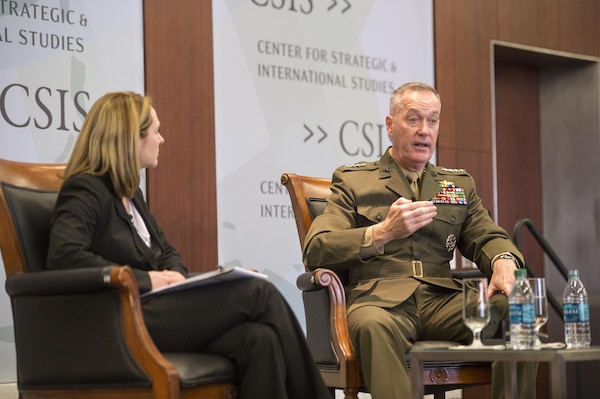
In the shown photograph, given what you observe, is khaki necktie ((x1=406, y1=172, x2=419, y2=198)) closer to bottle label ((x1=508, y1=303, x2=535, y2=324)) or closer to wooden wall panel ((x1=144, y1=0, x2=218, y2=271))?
bottle label ((x1=508, y1=303, x2=535, y2=324))

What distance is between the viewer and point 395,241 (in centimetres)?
372

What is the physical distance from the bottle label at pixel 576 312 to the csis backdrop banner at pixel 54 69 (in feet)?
8.23

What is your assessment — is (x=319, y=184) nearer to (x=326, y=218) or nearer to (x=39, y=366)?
(x=326, y=218)

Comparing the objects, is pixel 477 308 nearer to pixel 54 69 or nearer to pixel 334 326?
pixel 334 326

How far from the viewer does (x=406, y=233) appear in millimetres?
3480

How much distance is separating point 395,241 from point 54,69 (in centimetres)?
194

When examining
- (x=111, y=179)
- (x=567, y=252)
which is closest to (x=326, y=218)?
(x=111, y=179)

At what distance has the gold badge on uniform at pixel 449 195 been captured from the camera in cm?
388

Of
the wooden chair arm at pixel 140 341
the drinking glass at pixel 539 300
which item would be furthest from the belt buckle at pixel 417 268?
the wooden chair arm at pixel 140 341

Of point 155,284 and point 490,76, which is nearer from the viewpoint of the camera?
point 155,284

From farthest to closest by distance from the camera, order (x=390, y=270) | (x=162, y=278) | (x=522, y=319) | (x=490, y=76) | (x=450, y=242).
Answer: (x=490, y=76) → (x=450, y=242) → (x=390, y=270) → (x=162, y=278) → (x=522, y=319)

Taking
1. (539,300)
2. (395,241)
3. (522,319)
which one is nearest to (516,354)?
(522,319)

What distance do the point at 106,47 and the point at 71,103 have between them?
1.13 ft

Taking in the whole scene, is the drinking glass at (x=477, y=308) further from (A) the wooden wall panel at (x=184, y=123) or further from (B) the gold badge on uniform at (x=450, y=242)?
(A) the wooden wall panel at (x=184, y=123)
